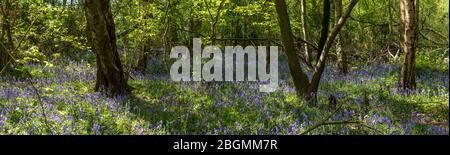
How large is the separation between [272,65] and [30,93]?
1103 cm

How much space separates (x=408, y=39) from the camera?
9016 mm

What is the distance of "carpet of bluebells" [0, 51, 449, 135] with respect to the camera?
6.26 m

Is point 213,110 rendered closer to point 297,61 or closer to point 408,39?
point 297,61

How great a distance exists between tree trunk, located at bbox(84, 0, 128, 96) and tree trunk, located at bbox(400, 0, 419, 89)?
592cm

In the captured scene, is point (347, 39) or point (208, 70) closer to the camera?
point (208, 70)

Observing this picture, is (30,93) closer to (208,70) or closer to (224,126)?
(224,126)

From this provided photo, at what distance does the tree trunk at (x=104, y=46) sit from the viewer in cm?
859

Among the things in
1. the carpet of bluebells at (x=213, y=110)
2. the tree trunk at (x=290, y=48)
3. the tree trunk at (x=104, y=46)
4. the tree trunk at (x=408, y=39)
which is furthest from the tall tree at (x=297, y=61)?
the tree trunk at (x=104, y=46)

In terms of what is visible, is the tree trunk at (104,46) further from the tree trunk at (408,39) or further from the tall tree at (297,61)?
the tree trunk at (408,39)

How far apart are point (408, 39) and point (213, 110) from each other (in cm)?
429

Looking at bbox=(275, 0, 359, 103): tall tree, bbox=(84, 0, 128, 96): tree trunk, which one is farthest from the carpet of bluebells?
bbox=(84, 0, 128, 96): tree trunk

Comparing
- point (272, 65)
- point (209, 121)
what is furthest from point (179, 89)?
point (272, 65)

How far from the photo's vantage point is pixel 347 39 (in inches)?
945

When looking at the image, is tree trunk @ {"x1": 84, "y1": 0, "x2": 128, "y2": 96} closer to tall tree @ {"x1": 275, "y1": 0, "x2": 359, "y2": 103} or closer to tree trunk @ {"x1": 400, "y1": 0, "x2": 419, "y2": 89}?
tall tree @ {"x1": 275, "y1": 0, "x2": 359, "y2": 103}
